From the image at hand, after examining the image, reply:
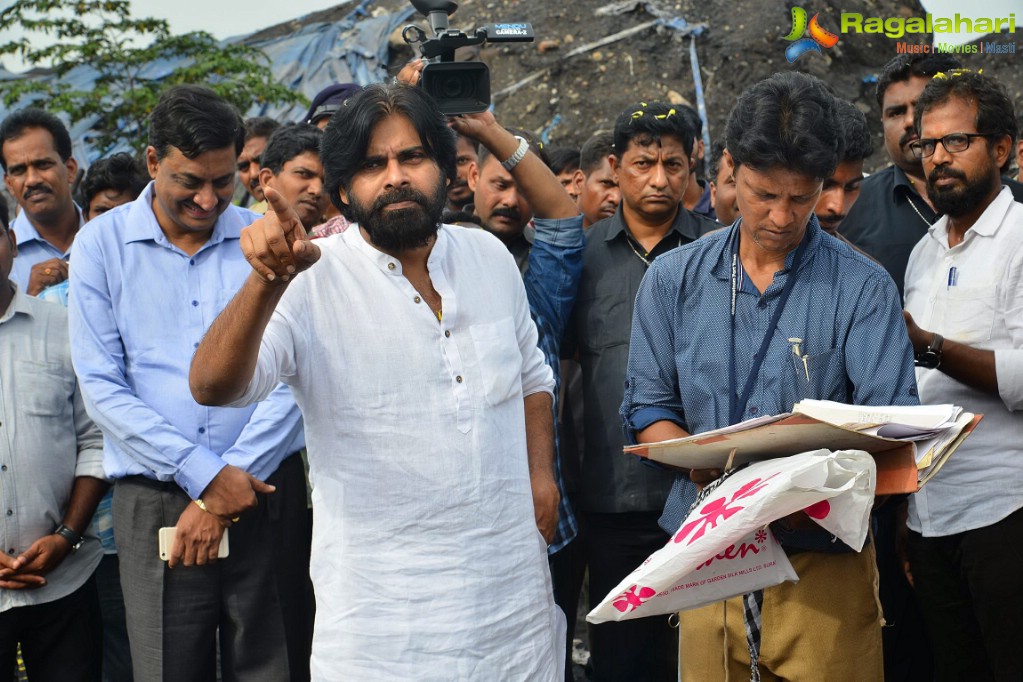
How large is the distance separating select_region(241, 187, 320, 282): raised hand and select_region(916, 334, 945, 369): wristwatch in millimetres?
1872

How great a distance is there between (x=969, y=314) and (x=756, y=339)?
91cm

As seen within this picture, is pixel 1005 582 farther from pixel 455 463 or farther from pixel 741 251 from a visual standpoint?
pixel 455 463

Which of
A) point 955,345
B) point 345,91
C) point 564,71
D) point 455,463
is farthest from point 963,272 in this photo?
point 564,71

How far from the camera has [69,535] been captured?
3.60 m

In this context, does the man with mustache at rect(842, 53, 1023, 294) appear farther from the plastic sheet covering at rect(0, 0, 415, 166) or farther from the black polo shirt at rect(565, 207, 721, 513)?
the plastic sheet covering at rect(0, 0, 415, 166)

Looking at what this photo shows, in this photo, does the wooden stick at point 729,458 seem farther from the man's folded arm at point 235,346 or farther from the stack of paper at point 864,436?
the man's folded arm at point 235,346

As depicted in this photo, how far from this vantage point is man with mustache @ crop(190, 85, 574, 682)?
8.79ft

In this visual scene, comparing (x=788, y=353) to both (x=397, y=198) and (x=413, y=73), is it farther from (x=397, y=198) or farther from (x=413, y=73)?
(x=413, y=73)

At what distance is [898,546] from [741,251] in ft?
4.52

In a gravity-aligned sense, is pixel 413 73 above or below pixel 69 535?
above

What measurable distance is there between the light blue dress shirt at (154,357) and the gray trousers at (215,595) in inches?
4.7

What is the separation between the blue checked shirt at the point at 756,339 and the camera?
2.78 m

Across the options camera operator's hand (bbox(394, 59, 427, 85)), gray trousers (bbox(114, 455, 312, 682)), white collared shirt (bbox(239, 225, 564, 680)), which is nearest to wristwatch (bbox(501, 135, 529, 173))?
camera operator's hand (bbox(394, 59, 427, 85))

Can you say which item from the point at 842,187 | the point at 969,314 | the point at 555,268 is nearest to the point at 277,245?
the point at 555,268
